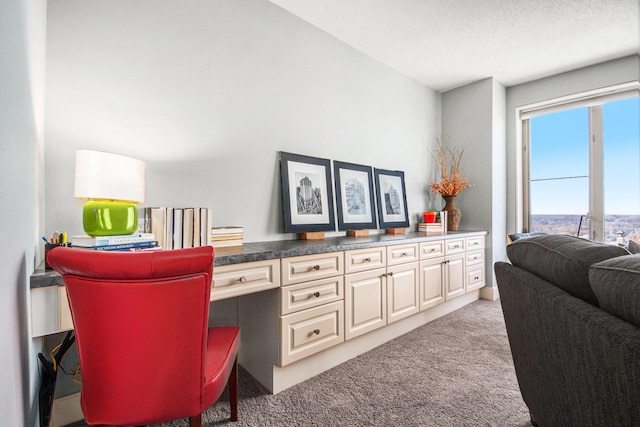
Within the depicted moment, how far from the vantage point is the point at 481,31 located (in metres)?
2.75

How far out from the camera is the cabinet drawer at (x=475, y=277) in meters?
3.40

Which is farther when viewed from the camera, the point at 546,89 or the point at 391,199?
the point at 546,89

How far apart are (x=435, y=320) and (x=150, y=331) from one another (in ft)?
9.08

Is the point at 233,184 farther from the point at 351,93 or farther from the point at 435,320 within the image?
the point at 435,320

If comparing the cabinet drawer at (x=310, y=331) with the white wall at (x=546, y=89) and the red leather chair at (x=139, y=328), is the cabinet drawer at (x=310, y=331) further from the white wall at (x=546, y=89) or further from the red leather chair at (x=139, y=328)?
the white wall at (x=546, y=89)

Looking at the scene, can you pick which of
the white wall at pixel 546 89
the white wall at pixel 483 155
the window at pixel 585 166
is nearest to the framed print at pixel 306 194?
the white wall at pixel 483 155

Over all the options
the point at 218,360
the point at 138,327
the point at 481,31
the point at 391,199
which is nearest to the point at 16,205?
the point at 138,327

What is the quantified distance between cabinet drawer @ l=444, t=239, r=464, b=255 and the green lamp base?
2724mm

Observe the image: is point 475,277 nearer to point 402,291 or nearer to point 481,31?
point 402,291

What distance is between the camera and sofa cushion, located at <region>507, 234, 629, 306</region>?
36.3 inches

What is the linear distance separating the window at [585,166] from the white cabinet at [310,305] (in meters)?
3.31

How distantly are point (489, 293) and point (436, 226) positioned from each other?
1184 mm

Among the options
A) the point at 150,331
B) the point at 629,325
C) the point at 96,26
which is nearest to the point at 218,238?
the point at 150,331

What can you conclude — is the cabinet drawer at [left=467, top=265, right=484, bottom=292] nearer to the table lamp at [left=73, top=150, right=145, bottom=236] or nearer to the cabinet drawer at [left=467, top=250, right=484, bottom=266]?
the cabinet drawer at [left=467, top=250, right=484, bottom=266]
